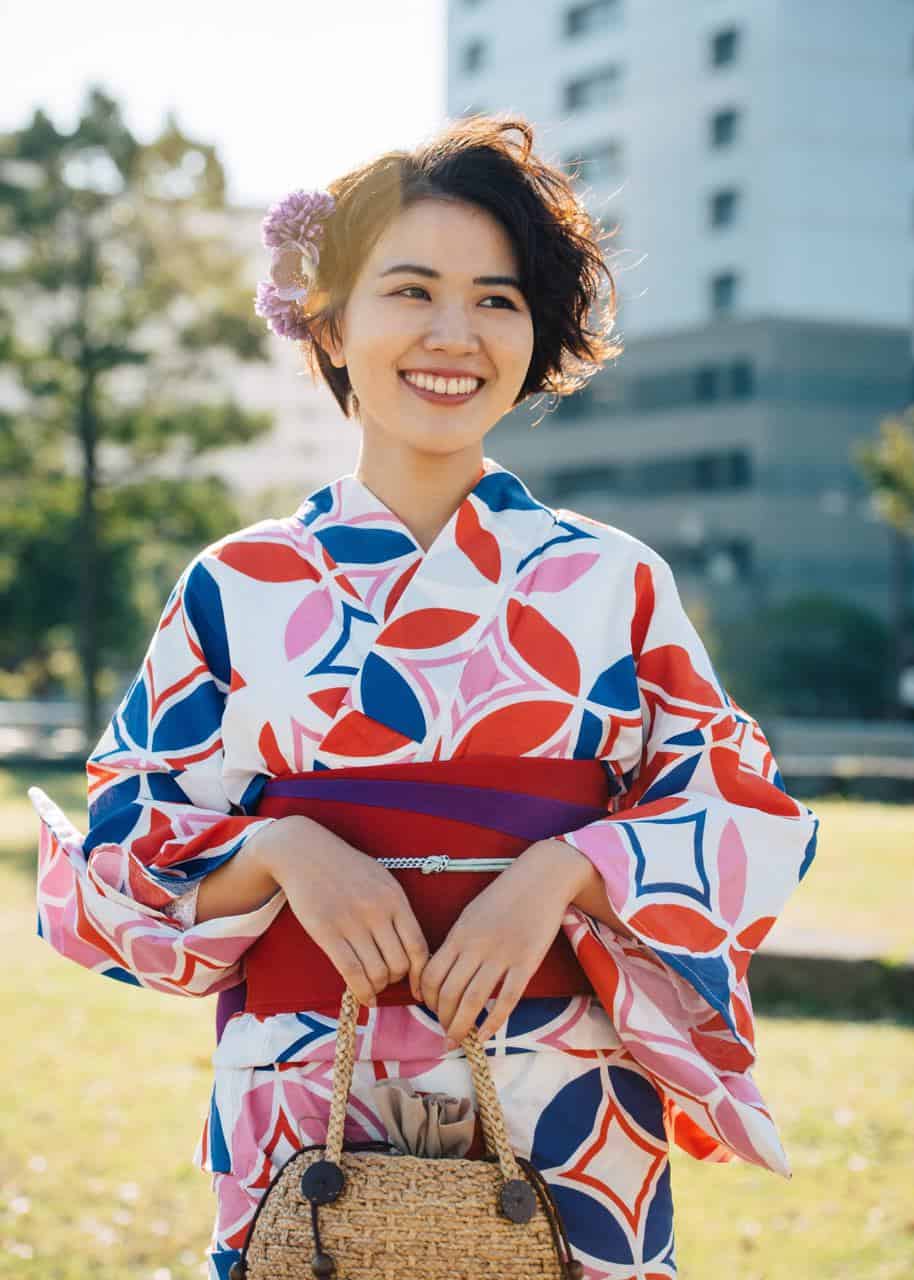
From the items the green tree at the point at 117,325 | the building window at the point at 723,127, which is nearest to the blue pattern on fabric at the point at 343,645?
the green tree at the point at 117,325

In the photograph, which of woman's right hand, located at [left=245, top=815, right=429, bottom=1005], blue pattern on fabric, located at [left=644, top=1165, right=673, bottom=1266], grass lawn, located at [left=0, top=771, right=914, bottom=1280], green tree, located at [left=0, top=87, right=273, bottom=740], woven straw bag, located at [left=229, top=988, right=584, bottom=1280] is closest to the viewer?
woven straw bag, located at [left=229, top=988, right=584, bottom=1280]

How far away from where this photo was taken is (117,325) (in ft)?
60.3

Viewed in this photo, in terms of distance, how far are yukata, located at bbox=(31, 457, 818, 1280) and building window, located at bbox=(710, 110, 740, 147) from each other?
3696cm

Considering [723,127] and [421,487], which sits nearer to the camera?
[421,487]

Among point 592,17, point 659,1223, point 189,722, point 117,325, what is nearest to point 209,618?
point 189,722

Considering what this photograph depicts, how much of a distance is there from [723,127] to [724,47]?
75.2 inches

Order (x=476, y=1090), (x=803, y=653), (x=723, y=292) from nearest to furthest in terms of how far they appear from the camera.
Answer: (x=476, y=1090), (x=803, y=653), (x=723, y=292)

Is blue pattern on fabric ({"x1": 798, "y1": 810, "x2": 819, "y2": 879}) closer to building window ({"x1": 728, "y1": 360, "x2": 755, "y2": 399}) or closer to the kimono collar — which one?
the kimono collar

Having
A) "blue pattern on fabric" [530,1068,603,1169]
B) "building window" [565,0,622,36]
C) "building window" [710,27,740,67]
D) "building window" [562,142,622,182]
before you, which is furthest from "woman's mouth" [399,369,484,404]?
"building window" [565,0,622,36]

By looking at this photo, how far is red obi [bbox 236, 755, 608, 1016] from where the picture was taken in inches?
65.1

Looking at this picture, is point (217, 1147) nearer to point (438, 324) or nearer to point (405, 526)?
point (405, 526)

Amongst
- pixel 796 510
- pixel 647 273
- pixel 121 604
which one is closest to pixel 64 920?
pixel 121 604

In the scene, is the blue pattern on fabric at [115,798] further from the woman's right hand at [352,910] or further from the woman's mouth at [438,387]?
the woman's mouth at [438,387]

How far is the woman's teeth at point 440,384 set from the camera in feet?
5.95
